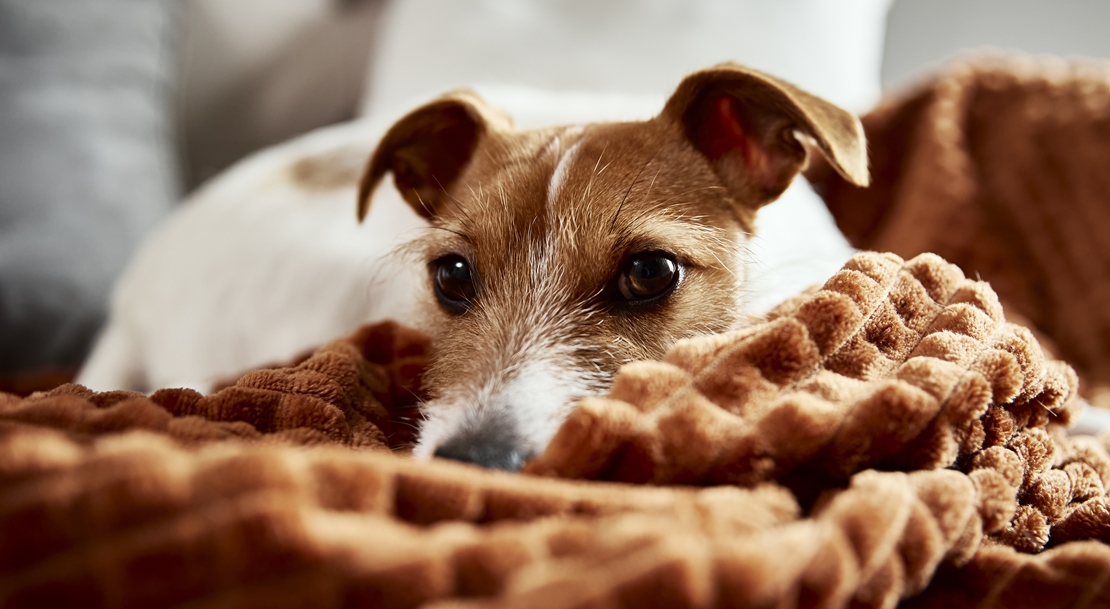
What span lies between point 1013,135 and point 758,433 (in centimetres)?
213

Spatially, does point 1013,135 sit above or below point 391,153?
above

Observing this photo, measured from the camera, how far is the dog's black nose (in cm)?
90

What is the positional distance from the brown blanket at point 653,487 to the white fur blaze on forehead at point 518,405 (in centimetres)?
9

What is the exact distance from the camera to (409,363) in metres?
1.28

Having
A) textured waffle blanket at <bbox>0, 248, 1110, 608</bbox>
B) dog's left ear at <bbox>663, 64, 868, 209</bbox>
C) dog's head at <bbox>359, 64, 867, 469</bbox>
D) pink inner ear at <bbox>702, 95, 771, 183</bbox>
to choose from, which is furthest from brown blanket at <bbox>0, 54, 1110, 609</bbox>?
pink inner ear at <bbox>702, 95, 771, 183</bbox>

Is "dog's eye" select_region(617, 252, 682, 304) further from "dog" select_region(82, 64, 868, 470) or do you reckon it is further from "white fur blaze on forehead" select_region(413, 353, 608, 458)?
"white fur blaze on forehead" select_region(413, 353, 608, 458)

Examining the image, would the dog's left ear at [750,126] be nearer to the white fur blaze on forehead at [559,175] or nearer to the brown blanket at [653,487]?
the white fur blaze on forehead at [559,175]

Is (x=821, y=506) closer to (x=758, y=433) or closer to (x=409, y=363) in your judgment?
(x=758, y=433)

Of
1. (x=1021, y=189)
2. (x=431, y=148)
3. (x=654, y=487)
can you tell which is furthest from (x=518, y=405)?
(x=1021, y=189)

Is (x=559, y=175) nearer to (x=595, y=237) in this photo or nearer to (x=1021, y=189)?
(x=595, y=237)

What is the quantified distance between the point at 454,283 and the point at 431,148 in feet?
1.62

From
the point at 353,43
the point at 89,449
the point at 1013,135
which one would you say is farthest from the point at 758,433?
the point at 353,43

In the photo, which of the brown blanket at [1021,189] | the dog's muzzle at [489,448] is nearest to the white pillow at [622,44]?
the brown blanket at [1021,189]

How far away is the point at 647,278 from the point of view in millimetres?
1234
